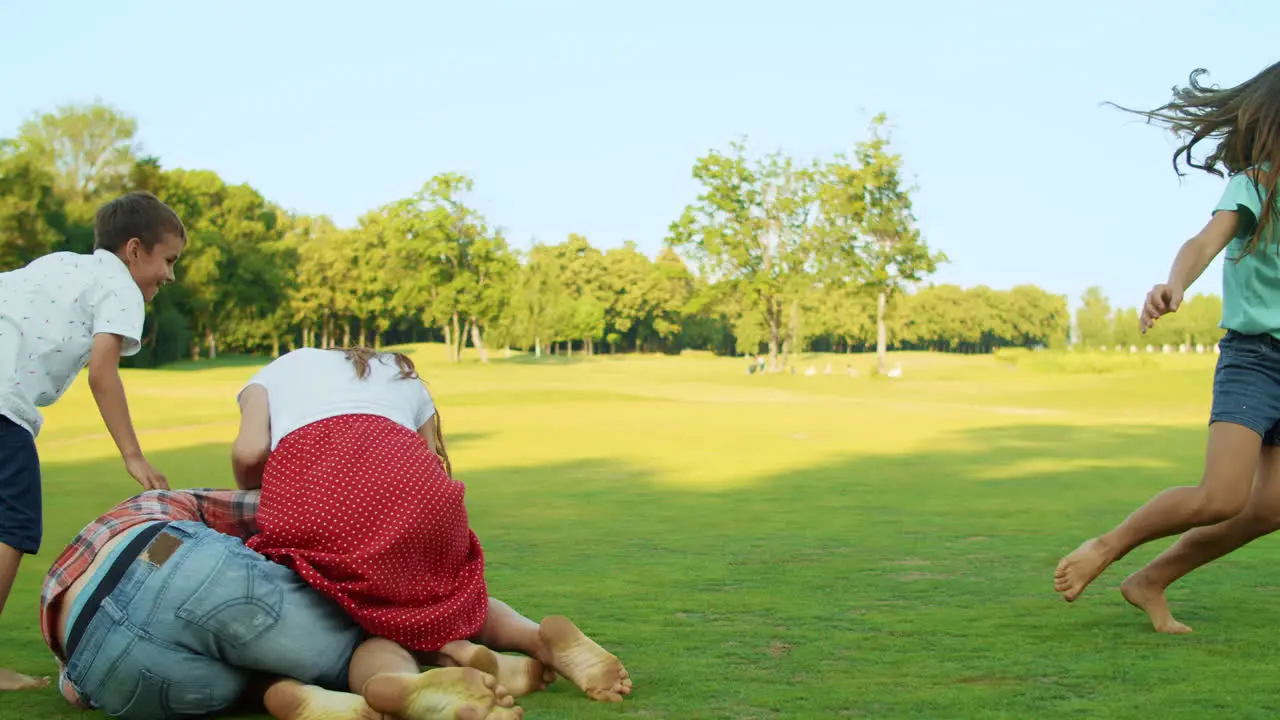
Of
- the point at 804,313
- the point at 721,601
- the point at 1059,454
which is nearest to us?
the point at 721,601

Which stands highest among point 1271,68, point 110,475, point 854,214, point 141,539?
point 854,214

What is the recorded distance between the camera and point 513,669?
369cm

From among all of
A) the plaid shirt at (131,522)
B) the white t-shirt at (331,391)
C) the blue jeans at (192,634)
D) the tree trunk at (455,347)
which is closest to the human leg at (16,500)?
the plaid shirt at (131,522)

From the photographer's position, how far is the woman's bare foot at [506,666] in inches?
141

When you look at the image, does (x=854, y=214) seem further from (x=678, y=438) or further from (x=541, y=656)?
(x=541, y=656)

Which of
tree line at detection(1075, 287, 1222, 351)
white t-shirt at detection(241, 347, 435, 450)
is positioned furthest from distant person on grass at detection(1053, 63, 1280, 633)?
tree line at detection(1075, 287, 1222, 351)

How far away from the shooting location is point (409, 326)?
4109 inches

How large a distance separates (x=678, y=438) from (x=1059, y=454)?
17.8 feet

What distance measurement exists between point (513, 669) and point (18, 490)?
1880 mm

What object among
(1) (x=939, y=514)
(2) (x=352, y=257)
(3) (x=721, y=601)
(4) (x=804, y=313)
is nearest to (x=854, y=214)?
(4) (x=804, y=313)

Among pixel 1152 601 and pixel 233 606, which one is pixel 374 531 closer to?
pixel 233 606

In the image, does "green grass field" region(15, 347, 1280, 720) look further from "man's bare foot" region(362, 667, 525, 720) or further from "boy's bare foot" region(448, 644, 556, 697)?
"man's bare foot" region(362, 667, 525, 720)

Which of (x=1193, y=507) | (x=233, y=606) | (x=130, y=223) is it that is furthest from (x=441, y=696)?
(x=1193, y=507)

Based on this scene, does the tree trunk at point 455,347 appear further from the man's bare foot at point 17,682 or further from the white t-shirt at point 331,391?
the man's bare foot at point 17,682
